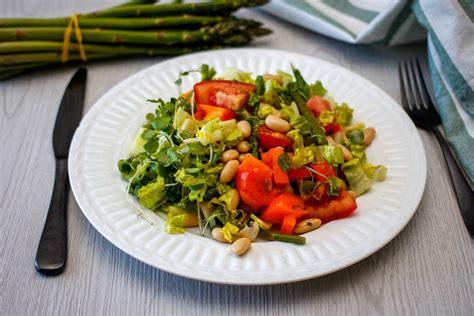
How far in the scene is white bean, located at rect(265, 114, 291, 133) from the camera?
113 inches

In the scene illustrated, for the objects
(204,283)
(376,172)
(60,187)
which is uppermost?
(376,172)

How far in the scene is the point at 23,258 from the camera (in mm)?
2744

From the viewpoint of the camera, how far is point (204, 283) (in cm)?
259

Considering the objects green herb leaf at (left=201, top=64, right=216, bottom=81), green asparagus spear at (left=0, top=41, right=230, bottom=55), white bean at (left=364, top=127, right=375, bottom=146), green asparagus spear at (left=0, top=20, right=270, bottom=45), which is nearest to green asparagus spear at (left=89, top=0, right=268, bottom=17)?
green asparagus spear at (left=0, top=20, right=270, bottom=45)

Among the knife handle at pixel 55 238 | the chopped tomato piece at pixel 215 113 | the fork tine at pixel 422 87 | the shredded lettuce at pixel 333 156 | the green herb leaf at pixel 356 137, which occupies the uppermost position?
the chopped tomato piece at pixel 215 113

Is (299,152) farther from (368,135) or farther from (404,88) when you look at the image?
(404,88)

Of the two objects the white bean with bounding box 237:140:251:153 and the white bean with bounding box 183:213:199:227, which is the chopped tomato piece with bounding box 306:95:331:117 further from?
the white bean with bounding box 183:213:199:227

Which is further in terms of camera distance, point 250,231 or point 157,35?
point 157,35

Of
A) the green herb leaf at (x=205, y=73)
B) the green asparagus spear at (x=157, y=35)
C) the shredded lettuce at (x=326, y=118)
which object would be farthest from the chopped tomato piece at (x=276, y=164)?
the green asparagus spear at (x=157, y=35)

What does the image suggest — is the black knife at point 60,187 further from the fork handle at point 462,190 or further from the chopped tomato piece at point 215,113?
the fork handle at point 462,190

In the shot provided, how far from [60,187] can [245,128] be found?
3.65 feet

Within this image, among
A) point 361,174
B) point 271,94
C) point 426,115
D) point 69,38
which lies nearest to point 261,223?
point 361,174

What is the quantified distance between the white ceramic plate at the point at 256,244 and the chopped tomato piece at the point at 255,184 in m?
0.23

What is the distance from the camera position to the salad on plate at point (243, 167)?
2670 mm
